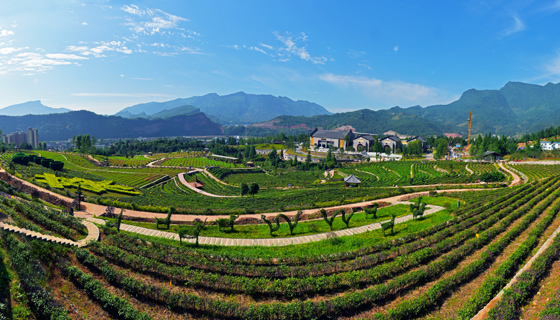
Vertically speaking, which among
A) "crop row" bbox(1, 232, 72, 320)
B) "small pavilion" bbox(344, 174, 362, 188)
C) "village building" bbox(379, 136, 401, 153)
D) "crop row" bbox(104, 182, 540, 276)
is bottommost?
"small pavilion" bbox(344, 174, 362, 188)

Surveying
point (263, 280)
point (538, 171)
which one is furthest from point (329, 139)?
point (263, 280)

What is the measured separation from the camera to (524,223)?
23781mm

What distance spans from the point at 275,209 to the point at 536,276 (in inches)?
887

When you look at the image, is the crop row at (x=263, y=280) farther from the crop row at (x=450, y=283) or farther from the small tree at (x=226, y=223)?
the small tree at (x=226, y=223)

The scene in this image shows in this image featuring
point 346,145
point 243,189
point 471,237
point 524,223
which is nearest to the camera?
point 471,237

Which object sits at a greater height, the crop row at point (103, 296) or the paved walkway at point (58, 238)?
the paved walkway at point (58, 238)

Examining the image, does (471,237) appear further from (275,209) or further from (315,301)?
(275,209)

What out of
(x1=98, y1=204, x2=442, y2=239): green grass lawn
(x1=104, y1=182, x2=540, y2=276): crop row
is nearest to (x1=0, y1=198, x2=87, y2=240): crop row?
(x1=104, y1=182, x2=540, y2=276): crop row

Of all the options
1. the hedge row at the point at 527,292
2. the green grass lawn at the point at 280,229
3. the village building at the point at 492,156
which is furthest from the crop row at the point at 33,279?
the village building at the point at 492,156

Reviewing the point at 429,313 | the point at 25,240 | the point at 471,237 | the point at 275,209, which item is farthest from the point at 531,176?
the point at 25,240

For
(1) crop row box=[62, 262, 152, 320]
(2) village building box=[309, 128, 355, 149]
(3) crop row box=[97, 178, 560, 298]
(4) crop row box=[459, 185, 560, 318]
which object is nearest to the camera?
(1) crop row box=[62, 262, 152, 320]

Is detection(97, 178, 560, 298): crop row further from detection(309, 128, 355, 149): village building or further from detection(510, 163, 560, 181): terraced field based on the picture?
detection(309, 128, 355, 149): village building

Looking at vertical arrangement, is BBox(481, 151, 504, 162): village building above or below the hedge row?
above

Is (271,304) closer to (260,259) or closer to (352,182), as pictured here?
(260,259)
